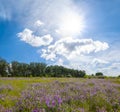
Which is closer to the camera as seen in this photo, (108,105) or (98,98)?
(108,105)

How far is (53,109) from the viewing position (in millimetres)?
4855

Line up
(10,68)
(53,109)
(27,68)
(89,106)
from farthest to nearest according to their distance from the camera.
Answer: (27,68) → (10,68) → (89,106) → (53,109)

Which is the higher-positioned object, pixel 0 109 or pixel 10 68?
→ pixel 10 68

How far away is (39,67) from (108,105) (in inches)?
3973

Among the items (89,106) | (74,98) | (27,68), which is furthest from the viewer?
(27,68)

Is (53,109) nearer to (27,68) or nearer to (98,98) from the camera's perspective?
(98,98)

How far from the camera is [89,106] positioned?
6.12 meters

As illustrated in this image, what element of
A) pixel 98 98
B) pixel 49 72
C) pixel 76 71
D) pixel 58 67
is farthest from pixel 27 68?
pixel 98 98

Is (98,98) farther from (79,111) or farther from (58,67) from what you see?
(58,67)

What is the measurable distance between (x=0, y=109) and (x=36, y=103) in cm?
97

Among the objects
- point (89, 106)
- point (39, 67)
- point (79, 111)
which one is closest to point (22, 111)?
point (79, 111)

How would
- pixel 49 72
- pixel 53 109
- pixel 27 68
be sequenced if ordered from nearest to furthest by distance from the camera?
1. pixel 53 109
2. pixel 27 68
3. pixel 49 72

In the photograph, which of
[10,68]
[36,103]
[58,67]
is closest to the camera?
[36,103]

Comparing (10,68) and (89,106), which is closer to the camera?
(89,106)
